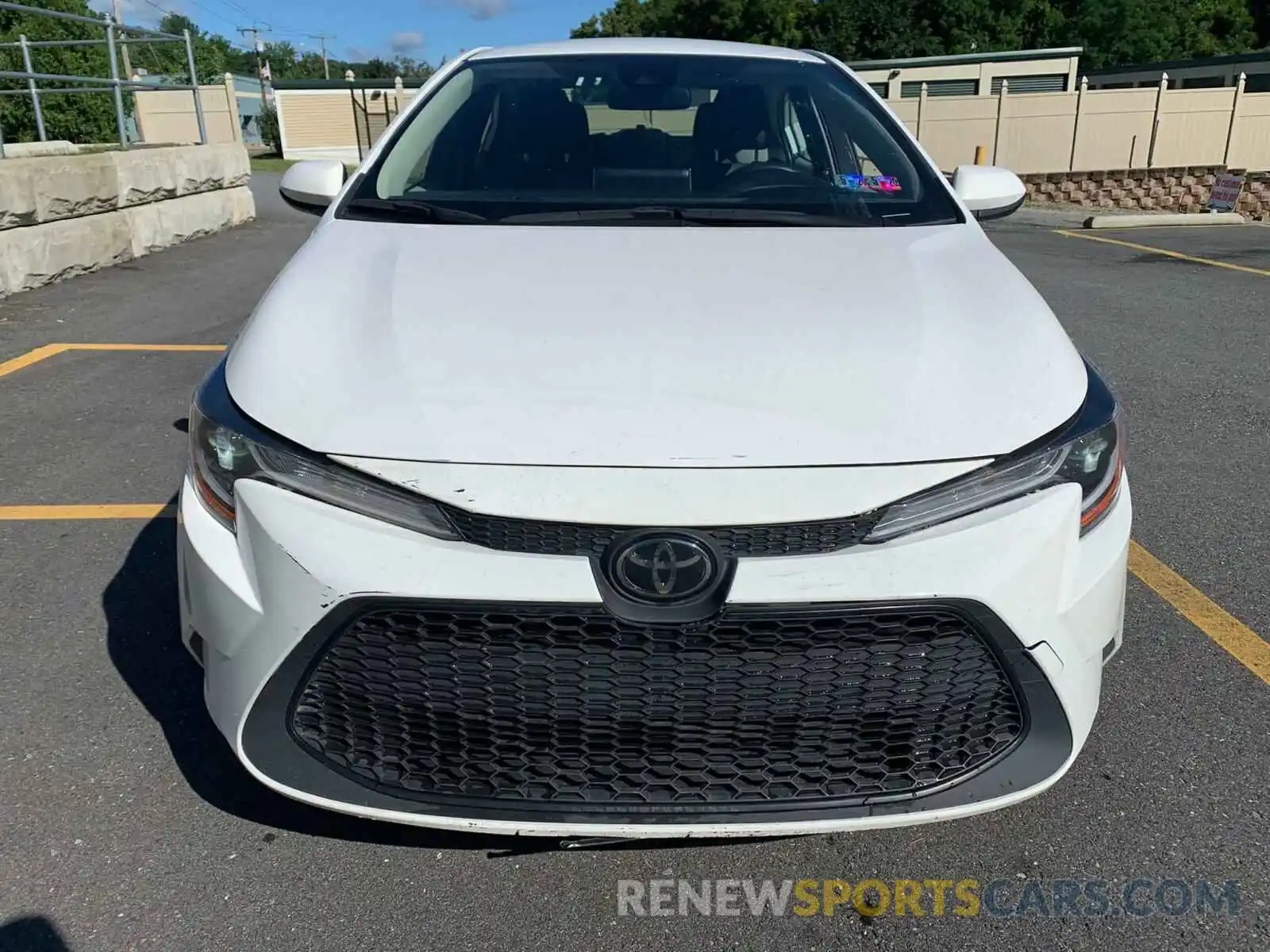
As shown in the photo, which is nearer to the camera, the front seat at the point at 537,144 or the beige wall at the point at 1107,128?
the front seat at the point at 537,144

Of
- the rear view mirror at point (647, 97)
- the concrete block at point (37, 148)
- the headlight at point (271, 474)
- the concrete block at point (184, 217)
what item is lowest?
the concrete block at point (184, 217)

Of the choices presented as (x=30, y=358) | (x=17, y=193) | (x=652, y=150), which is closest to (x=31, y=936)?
(x=652, y=150)

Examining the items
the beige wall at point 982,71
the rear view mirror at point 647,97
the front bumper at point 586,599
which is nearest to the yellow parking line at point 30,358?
the rear view mirror at point 647,97

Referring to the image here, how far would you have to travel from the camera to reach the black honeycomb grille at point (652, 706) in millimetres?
1744

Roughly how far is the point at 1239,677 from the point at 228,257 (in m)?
9.14

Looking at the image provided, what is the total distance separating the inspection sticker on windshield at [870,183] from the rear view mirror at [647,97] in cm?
66

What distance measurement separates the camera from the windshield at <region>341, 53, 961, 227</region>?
9.25ft

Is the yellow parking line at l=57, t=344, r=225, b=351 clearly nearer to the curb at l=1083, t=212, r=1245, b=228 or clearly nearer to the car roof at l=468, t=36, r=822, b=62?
the car roof at l=468, t=36, r=822, b=62

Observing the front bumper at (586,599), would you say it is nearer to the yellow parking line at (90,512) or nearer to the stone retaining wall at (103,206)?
the yellow parking line at (90,512)

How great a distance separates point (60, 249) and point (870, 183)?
7.17 m

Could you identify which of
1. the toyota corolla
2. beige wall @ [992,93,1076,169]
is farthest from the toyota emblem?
beige wall @ [992,93,1076,169]

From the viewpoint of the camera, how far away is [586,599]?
170 cm

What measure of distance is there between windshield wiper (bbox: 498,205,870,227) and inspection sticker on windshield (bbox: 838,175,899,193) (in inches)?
10.9

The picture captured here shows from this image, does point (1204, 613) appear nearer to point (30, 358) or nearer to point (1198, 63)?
point (30, 358)
